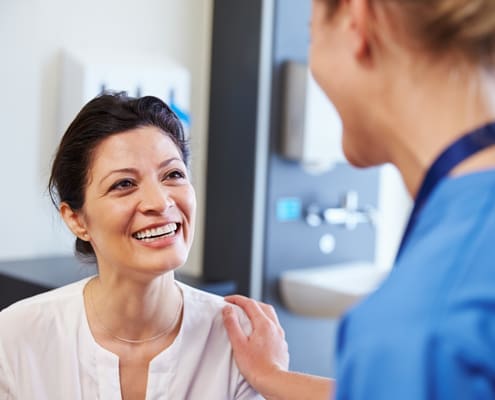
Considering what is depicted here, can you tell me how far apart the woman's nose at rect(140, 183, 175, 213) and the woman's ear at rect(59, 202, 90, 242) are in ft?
0.57

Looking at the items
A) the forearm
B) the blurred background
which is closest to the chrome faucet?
the blurred background

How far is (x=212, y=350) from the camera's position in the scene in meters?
1.51

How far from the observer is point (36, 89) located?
2.53 meters

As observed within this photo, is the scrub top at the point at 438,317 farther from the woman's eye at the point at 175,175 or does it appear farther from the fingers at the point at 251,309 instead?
the woman's eye at the point at 175,175

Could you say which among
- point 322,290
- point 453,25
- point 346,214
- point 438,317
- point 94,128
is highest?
point 453,25

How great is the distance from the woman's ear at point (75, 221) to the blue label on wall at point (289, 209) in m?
1.52

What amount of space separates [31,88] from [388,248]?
197 cm

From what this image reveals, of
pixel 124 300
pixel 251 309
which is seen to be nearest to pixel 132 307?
pixel 124 300

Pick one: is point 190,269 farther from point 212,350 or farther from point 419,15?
point 419,15

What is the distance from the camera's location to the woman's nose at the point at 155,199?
1438mm

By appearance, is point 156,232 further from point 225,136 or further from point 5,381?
point 225,136

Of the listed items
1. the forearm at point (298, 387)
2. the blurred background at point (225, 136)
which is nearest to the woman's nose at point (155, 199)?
the forearm at point (298, 387)

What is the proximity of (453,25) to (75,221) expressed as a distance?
1.07 metres

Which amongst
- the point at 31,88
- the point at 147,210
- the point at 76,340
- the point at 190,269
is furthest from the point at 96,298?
the point at 190,269
